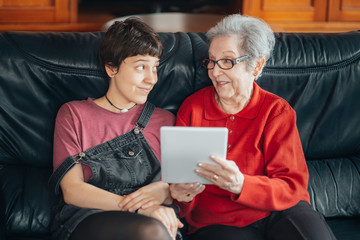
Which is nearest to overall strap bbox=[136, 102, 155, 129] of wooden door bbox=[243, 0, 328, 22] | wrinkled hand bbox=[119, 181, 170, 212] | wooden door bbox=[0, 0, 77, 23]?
wrinkled hand bbox=[119, 181, 170, 212]

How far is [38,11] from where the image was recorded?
320cm

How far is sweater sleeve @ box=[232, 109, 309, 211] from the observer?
1579mm

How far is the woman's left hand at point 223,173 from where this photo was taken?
1456 millimetres

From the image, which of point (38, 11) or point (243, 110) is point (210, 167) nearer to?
point (243, 110)

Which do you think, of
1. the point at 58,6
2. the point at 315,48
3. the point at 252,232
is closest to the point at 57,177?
the point at 252,232

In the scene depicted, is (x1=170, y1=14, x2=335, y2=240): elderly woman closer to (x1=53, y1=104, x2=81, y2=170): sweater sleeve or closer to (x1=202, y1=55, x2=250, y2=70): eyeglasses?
(x1=202, y1=55, x2=250, y2=70): eyeglasses

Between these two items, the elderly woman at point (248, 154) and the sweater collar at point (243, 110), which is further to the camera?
the sweater collar at point (243, 110)

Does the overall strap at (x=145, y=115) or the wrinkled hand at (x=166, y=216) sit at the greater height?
the overall strap at (x=145, y=115)

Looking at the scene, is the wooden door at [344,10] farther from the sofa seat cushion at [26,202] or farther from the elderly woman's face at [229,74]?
the sofa seat cushion at [26,202]

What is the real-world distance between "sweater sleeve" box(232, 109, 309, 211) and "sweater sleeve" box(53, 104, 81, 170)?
56 cm

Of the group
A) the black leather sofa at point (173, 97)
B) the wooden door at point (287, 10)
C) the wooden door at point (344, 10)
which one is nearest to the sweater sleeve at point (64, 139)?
the black leather sofa at point (173, 97)

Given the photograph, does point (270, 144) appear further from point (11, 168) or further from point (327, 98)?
point (11, 168)

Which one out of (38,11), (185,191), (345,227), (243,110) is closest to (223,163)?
(185,191)

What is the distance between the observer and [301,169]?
1.67 meters
